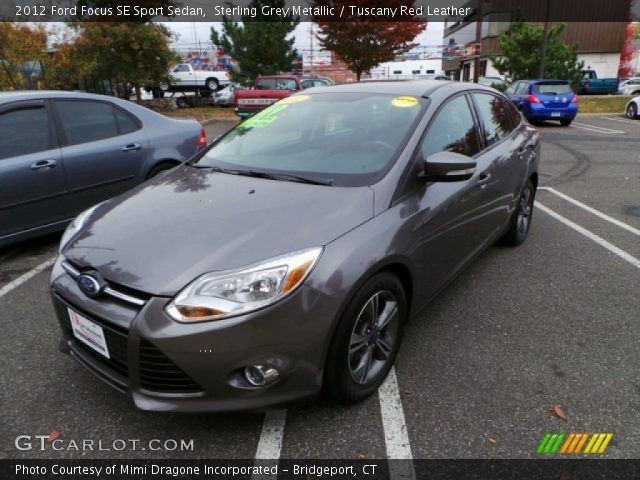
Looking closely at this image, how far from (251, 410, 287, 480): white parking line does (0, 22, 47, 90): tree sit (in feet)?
43.6

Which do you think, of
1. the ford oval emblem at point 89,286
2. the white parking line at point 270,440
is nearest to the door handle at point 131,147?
the ford oval emblem at point 89,286

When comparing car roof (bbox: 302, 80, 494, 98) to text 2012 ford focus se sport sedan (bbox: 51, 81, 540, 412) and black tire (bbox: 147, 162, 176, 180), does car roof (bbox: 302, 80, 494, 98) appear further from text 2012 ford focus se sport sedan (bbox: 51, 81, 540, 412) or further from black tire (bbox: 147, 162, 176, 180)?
black tire (bbox: 147, 162, 176, 180)

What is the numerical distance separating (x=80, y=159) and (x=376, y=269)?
3439 millimetres

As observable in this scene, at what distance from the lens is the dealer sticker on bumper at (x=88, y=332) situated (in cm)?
209

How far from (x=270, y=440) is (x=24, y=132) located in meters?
3.62

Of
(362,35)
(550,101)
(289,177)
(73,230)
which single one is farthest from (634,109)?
(73,230)

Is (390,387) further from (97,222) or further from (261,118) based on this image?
(261,118)

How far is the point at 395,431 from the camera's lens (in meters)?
2.26

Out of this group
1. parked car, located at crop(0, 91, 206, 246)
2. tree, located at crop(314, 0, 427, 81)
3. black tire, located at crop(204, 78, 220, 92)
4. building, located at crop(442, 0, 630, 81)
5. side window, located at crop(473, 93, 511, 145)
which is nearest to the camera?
side window, located at crop(473, 93, 511, 145)

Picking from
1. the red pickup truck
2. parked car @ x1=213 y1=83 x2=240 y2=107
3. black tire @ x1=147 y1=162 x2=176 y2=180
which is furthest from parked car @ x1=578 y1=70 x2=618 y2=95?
black tire @ x1=147 y1=162 x2=176 y2=180

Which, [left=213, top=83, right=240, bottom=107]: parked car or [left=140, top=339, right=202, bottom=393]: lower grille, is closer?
[left=140, top=339, right=202, bottom=393]: lower grille

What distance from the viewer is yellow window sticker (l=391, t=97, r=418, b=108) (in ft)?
9.95

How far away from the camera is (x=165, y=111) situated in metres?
19.9

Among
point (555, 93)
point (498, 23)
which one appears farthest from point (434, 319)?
point (498, 23)
